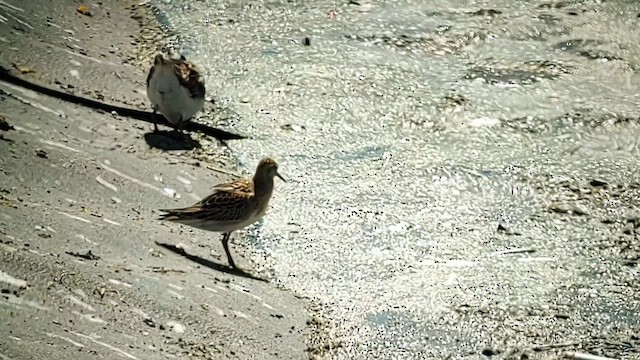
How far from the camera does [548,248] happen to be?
9.03 meters

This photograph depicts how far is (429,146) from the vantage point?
10430 millimetres

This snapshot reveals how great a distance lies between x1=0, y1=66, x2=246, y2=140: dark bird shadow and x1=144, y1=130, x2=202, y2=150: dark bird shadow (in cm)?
18

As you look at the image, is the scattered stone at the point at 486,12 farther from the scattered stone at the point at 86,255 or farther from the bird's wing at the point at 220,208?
the scattered stone at the point at 86,255

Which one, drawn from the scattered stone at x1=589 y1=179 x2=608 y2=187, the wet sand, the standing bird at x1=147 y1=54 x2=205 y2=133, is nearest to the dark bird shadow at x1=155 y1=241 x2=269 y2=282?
the wet sand

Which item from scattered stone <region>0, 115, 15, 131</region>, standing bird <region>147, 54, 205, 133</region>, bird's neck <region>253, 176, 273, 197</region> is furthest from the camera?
standing bird <region>147, 54, 205, 133</region>

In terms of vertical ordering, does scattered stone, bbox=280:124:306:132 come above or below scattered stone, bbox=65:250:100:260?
below

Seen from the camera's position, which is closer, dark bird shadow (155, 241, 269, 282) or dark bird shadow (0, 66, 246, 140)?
dark bird shadow (155, 241, 269, 282)

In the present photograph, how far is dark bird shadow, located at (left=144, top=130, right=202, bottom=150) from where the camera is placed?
10.2 meters

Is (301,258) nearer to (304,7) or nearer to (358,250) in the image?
(358,250)

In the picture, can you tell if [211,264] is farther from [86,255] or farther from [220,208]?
[86,255]

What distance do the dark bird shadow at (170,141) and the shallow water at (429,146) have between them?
16.8 inches

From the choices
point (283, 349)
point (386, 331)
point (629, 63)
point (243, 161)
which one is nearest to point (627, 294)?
point (386, 331)

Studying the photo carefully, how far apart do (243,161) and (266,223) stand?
0.90m

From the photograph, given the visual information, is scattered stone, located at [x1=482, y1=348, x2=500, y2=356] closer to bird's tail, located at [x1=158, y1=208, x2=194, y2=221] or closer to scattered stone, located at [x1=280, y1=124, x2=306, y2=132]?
bird's tail, located at [x1=158, y1=208, x2=194, y2=221]
